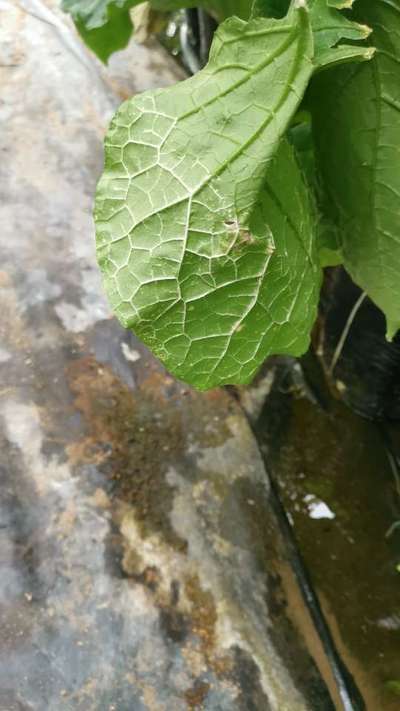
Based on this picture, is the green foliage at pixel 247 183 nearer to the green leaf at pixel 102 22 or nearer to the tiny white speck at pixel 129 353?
the green leaf at pixel 102 22

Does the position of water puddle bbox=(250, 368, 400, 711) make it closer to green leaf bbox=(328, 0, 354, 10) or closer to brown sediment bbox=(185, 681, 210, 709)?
brown sediment bbox=(185, 681, 210, 709)

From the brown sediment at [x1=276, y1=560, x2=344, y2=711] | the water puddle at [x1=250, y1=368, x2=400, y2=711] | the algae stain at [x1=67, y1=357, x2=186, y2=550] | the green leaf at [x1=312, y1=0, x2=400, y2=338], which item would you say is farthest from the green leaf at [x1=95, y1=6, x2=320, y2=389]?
the water puddle at [x1=250, y1=368, x2=400, y2=711]

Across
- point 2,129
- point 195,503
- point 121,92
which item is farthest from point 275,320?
point 121,92

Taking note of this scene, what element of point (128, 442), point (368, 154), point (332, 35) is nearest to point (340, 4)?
point (332, 35)

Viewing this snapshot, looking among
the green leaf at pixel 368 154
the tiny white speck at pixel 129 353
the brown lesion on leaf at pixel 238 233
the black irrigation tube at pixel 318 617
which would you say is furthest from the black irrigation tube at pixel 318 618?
the brown lesion on leaf at pixel 238 233

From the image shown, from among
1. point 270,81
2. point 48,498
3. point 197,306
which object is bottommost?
point 48,498

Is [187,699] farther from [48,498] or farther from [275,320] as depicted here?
[275,320]

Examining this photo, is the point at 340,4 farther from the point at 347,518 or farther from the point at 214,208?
the point at 347,518
